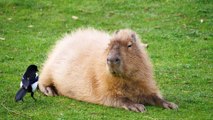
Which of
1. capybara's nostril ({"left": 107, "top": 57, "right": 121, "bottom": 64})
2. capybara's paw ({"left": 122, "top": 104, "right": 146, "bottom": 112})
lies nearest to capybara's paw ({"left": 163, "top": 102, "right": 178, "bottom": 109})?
capybara's paw ({"left": 122, "top": 104, "right": 146, "bottom": 112})

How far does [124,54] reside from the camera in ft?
28.7

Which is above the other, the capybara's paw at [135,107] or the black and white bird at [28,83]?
the black and white bird at [28,83]

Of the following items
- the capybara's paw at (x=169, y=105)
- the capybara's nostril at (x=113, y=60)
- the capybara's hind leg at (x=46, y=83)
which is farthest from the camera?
the capybara's hind leg at (x=46, y=83)

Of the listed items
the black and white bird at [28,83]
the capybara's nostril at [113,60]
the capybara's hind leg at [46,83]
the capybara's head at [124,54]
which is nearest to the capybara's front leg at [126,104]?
the capybara's head at [124,54]

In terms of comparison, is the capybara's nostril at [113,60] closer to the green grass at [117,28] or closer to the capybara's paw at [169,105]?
the green grass at [117,28]

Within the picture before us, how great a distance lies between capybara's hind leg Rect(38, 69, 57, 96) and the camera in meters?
9.96

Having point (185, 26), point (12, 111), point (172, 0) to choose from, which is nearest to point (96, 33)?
point (12, 111)

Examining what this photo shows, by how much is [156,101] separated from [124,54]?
86cm

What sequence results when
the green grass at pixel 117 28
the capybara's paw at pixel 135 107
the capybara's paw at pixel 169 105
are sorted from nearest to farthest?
the capybara's paw at pixel 135 107
the green grass at pixel 117 28
the capybara's paw at pixel 169 105

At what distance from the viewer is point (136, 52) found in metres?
8.95

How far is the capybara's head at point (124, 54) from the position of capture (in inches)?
338

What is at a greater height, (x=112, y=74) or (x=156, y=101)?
(x=112, y=74)

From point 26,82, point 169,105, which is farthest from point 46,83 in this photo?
point 169,105

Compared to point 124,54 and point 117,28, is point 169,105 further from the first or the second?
point 117,28
